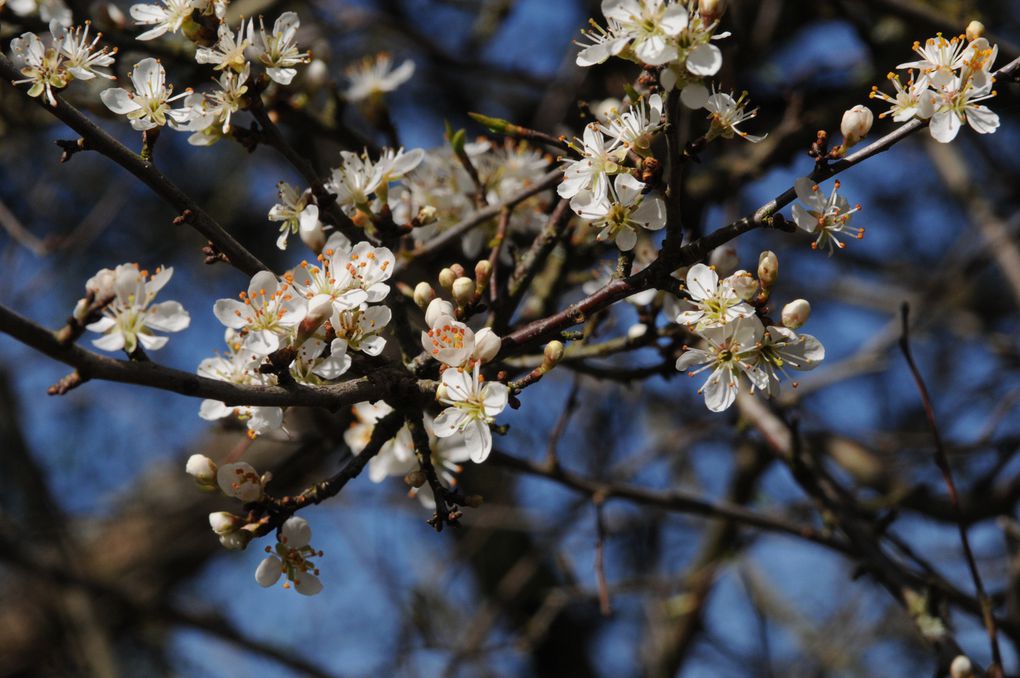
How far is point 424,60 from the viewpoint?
453 centimetres

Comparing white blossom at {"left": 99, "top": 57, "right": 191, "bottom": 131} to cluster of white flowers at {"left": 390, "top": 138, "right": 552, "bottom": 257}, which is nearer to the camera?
white blossom at {"left": 99, "top": 57, "right": 191, "bottom": 131}

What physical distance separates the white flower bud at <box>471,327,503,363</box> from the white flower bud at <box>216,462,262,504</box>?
0.41m

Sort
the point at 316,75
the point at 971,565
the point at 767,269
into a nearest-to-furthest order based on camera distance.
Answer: the point at 767,269 < the point at 971,565 < the point at 316,75

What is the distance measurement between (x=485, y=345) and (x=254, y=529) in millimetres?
453

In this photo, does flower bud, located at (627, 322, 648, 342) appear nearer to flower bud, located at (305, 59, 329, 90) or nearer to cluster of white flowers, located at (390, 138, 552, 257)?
cluster of white flowers, located at (390, 138, 552, 257)

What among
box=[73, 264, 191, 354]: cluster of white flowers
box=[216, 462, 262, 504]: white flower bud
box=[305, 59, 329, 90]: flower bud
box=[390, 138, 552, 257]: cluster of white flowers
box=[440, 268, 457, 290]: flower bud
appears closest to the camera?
box=[73, 264, 191, 354]: cluster of white flowers

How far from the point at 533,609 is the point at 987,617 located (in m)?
3.79

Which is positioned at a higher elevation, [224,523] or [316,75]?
[316,75]

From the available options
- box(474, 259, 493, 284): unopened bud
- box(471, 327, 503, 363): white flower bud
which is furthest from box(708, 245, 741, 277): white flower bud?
box(471, 327, 503, 363): white flower bud

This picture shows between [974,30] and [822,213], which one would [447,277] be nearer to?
[822,213]

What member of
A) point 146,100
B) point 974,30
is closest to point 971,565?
point 974,30

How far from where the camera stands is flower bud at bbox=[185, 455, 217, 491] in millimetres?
1494

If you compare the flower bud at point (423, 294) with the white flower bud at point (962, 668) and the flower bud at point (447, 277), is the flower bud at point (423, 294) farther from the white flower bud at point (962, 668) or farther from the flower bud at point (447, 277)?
the white flower bud at point (962, 668)

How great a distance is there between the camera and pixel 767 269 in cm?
139
